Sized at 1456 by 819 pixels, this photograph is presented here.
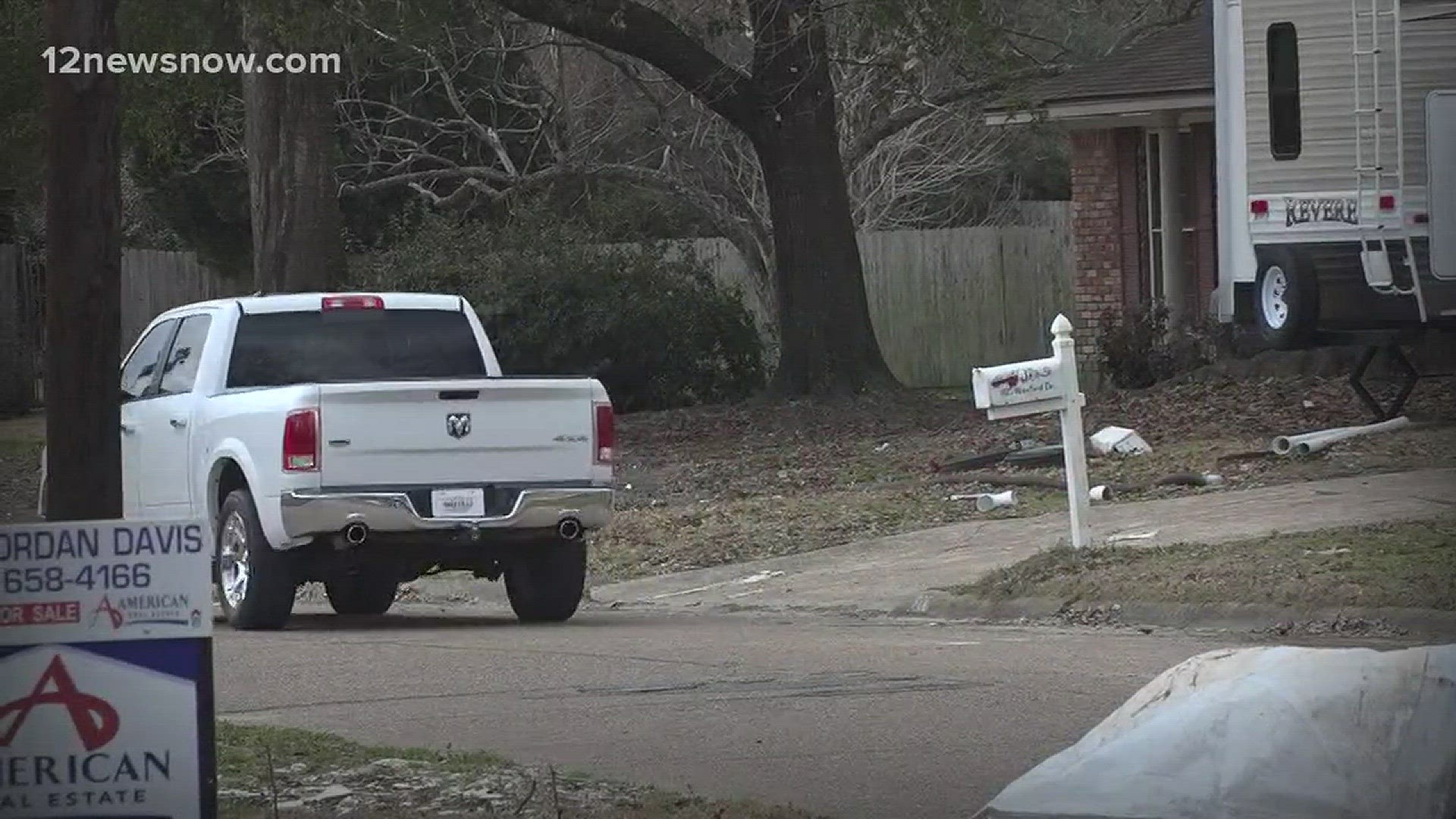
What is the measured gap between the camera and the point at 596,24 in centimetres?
2381

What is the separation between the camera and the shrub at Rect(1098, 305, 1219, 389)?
84.7ft

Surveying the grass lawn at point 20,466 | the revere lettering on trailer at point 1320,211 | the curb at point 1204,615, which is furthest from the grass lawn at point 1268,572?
the grass lawn at point 20,466

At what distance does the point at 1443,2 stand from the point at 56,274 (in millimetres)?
14016

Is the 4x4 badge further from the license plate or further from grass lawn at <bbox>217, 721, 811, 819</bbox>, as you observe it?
grass lawn at <bbox>217, 721, 811, 819</bbox>

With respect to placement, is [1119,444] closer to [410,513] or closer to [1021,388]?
[1021,388]

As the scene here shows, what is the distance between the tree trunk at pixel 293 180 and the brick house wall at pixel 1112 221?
8.74 m

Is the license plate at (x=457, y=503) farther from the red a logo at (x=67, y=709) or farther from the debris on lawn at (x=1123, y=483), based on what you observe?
the red a logo at (x=67, y=709)

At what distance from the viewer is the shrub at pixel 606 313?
27969 mm

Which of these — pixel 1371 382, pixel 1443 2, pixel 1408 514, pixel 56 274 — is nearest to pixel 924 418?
pixel 1371 382

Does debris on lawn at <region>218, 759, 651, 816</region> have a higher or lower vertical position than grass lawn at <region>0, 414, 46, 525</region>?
lower

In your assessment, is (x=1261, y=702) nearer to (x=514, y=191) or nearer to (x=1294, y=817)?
(x=1294, y=817)

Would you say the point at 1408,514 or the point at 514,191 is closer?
the point at 1408,514

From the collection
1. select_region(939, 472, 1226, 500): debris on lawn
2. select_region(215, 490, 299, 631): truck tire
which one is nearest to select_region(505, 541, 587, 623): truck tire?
select_region(215, 490, 299, 631): truck tire

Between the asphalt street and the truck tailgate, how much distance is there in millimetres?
878
